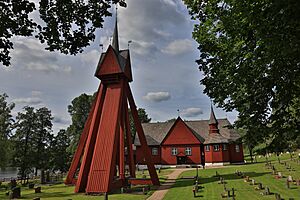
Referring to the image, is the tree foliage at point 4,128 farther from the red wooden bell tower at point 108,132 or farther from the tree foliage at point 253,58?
the tree foliage at point 253,58

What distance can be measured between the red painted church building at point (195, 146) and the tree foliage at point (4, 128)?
2151cm

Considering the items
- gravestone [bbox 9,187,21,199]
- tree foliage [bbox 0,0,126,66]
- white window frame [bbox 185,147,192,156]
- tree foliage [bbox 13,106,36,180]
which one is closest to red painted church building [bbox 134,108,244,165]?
white window frame [bbox 185,147,192,156]

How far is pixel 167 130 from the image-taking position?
49375 millimetres

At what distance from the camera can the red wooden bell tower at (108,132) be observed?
800 inches

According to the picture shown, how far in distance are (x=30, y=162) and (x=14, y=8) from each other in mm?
39185

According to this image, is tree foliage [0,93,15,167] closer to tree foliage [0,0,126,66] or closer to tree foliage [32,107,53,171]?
tree foliage [32,107,53,171]

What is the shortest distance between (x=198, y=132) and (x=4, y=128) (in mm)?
32622

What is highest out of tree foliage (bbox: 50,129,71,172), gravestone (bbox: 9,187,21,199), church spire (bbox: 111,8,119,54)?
church spire (bbox: 111,8,119,54)

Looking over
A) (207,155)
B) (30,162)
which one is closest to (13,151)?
(30,162)

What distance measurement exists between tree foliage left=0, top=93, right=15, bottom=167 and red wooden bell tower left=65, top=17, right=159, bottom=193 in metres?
13.6

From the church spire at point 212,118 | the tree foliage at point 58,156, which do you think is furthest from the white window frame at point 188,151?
the tree foliage at point 58,156

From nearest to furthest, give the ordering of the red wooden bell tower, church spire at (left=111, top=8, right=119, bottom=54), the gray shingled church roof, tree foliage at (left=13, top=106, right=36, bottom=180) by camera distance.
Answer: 1. the red wooden bell tower
2. church spire at (left=111, top=8, right=119, bottom=54)
3. tree foliage at (left=13, top=106, right=36, bottom=180)
4. the gray shingled church roof

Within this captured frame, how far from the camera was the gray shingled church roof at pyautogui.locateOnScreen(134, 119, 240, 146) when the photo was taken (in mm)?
44344

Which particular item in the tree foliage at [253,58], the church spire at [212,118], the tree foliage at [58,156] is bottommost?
the tree foliage at [58,156]
